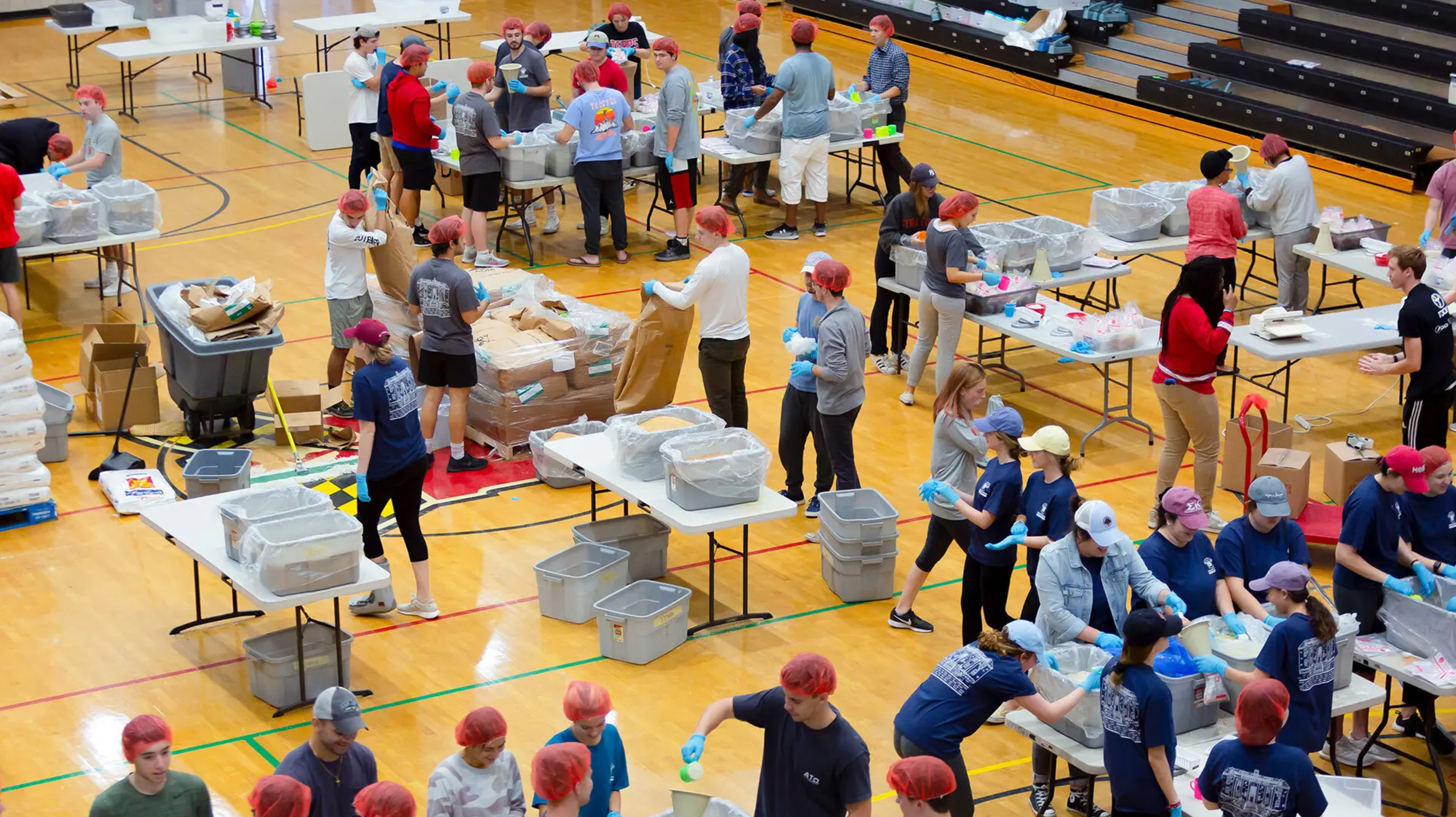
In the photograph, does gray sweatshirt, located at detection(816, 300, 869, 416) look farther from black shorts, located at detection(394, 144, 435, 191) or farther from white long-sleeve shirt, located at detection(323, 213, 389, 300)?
black shorts, located at detection(394, 144, 435, 191)

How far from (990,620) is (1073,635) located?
3.31ft

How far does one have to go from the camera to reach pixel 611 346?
38.1 ft

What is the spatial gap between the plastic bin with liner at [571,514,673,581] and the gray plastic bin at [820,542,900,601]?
100 centimetres

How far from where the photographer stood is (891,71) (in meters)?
16.2

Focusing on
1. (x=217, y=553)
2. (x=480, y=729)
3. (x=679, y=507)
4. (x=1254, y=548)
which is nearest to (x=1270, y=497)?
(x=1254, y=548)

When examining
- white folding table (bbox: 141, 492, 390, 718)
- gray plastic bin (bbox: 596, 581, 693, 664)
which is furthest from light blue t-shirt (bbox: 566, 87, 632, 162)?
white folding table (bbox: 141, 492, 390, 718)

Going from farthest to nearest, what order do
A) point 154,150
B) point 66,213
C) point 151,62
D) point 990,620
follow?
point 151,62 < point 154,150 < point 66,213 < point 990,620

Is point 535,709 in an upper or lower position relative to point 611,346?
lower

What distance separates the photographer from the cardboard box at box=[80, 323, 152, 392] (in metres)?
11.6

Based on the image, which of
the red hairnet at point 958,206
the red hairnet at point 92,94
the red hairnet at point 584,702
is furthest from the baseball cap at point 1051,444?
the red hairnet at point 92,94

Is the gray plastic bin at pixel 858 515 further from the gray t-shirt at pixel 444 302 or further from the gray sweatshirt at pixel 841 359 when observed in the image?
the gray t-shirt at pixel 444 302

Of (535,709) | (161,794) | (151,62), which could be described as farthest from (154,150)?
(161,794)

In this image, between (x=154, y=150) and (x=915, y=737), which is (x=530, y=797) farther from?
(x=154, y=150)

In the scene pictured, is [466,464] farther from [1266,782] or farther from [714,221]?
[1266,782]
